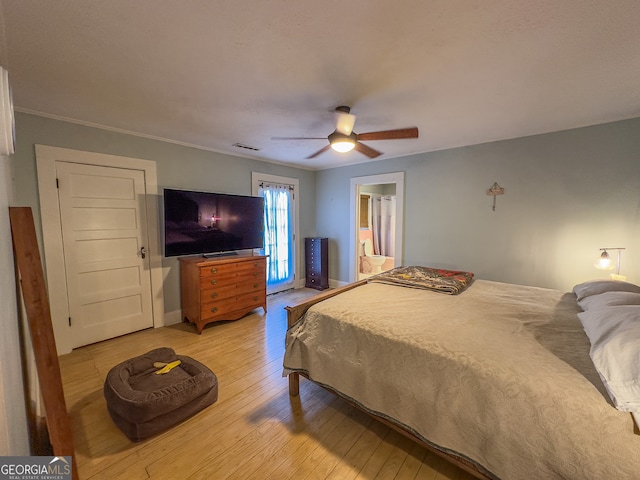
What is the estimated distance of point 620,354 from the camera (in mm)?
1048

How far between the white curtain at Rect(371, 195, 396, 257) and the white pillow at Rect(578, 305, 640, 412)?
5220 millimetres

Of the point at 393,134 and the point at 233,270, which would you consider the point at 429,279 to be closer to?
the point at 393,134

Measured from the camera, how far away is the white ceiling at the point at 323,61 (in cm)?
128

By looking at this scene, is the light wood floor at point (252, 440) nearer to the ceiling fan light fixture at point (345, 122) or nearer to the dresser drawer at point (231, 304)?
A: the dresser drawer at point (231, 304)

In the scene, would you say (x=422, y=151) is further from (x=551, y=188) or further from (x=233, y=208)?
(x=233, y=208)

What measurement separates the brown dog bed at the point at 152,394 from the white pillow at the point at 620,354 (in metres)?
2.20

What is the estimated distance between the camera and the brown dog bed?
5.39ft

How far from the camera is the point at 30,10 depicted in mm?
1259

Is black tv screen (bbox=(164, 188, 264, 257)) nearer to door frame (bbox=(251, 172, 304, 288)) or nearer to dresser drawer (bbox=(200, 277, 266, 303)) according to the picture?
dresser drawer (bbox=(200, 277, 266, 303))

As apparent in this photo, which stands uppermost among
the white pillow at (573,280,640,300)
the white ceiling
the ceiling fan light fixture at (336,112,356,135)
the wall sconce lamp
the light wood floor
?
the white ceiling

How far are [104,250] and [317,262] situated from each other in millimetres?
3128

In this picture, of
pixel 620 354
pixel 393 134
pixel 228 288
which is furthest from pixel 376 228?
pixel 620 354

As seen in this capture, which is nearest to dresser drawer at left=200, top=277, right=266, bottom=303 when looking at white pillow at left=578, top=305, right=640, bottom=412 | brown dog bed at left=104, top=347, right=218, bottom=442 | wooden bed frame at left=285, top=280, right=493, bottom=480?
brown dog bed at left=104, top=347, right=218, bottom=442

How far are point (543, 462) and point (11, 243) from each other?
2.35m
